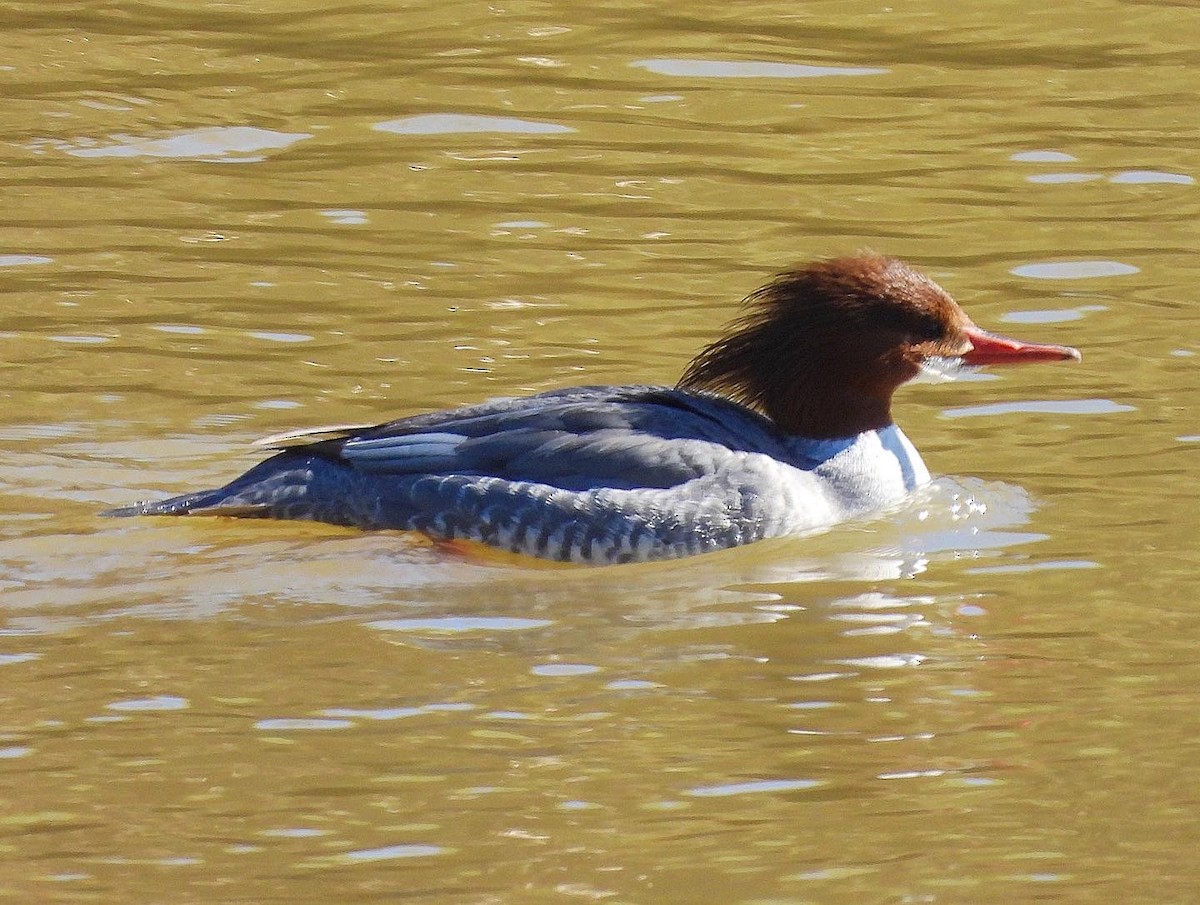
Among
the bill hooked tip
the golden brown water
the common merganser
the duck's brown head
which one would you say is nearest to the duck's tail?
the common merganser

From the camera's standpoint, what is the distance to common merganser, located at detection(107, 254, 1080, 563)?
8.62 meters

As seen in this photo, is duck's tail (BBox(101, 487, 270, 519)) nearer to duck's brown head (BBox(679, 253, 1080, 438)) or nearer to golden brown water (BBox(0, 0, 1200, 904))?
golden brown water (BBox(0, 0, 1200, 904))

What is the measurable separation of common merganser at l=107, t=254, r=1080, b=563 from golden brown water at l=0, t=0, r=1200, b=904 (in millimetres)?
186

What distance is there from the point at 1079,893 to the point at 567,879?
4.29 feet

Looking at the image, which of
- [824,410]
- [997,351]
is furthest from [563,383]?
[997,351]

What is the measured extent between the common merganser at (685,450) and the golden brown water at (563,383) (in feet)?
0.61

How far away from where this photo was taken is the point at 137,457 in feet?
31.5

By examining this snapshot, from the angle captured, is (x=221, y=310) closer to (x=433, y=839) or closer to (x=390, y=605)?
(x=390, y=605)

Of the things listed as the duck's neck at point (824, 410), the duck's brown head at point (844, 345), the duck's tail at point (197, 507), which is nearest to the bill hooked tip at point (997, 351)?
the duck's brown head at point (844, 345)

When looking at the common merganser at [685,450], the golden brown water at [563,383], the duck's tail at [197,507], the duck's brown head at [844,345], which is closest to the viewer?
the golden brown water at [563,383]

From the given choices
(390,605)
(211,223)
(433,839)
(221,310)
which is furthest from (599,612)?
(211,223)

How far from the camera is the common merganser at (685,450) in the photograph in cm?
862

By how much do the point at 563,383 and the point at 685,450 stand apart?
177 cm

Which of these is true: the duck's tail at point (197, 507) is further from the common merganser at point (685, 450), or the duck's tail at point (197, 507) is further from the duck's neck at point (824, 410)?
the duck's neck at point (824, 410)
